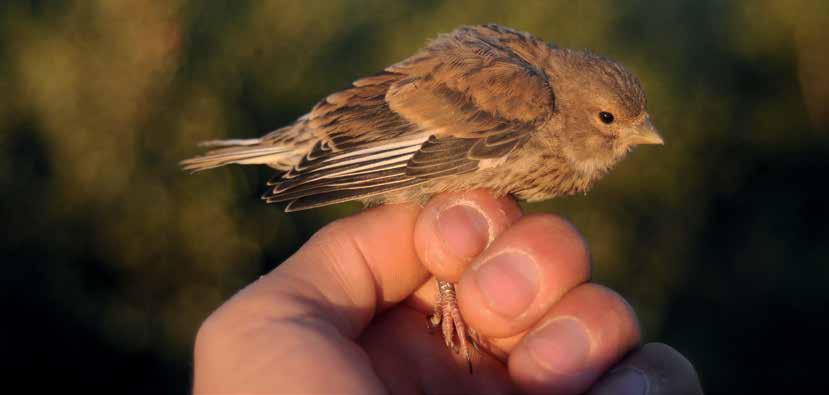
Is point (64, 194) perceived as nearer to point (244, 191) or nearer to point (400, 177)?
point (244, 191)

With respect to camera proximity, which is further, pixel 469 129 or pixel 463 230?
pixel 469 129

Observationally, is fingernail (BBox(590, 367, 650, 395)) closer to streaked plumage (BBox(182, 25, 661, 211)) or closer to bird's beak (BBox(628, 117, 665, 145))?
streaked plumage (BBox(182, 25, 661, 211))

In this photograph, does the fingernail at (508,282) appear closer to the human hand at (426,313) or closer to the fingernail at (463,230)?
the human hand at (426,313)

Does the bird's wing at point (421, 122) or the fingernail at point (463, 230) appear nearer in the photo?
the fingernail at point (463, 230)

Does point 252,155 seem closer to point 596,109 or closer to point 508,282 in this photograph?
point 508,282

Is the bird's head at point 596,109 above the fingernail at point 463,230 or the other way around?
above

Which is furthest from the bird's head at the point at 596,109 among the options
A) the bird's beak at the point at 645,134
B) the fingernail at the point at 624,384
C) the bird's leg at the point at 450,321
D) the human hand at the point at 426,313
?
the fingernail at the point at 624,384

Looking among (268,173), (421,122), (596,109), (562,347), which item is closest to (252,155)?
(421,122)

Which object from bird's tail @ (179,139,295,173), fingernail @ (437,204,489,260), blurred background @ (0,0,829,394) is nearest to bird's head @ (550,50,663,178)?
fingernail @ (437,204,489,260)
